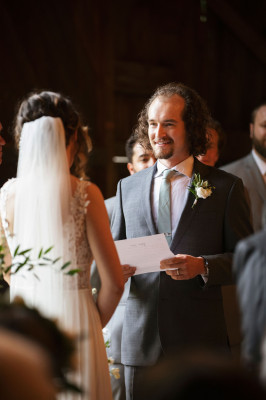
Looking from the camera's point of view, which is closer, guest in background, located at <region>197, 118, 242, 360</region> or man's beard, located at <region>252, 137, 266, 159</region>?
guest in background, located at <region>197, 118, 242, 360</region>

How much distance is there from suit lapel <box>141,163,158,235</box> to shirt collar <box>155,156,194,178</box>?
39 mm

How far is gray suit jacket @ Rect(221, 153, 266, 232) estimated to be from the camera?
15.1 feet

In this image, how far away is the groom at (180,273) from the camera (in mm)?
2938

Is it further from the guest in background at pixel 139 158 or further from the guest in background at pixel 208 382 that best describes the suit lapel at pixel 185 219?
the guest in background at pixel 208 382

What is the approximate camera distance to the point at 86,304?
2.51 m

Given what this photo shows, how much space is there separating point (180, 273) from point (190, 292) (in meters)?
0.21

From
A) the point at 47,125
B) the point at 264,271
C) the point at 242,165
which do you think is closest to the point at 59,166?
the point at 47,125

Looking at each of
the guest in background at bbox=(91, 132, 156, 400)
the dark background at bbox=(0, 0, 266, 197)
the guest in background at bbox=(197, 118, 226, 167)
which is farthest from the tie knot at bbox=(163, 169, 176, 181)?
the dark background at bbox=(0, 0, 266, 197)

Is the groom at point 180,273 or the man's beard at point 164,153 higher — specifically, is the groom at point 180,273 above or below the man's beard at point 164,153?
below

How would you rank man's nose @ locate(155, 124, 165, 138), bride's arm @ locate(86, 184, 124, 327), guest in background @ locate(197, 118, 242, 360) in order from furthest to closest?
1. guest in background @ locate(197, 118, 242, 360)
2. man's nose @ locate(155, 124, 165, 138)
3. bride's arm @ locate(86, 184, 124, 327)

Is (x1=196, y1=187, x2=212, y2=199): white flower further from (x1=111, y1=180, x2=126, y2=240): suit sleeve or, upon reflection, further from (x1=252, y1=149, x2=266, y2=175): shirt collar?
(x1=252, y1=149, x2=266, y2=175): shirt collar


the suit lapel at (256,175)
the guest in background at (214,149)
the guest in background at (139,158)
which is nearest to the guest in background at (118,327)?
the guest in background at (139,158)

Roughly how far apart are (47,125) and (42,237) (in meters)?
0.44

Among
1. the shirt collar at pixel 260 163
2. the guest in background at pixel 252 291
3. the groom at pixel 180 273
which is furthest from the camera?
the shirt collar at pixel 260 163
